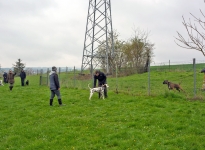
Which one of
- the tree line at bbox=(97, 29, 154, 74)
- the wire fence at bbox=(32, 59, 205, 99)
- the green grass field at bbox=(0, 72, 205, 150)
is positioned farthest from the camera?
the tree line at bbox=(97, 29, 154, 74)

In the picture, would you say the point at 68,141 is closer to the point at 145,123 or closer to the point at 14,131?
the point at 14,131

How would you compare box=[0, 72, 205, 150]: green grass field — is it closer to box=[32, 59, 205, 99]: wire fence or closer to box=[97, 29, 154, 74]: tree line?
box=[32, 59, 205, 99]: wire fence

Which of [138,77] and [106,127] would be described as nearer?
[106,127]

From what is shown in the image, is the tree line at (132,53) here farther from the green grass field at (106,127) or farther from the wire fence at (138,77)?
the green grass field at (106,127)

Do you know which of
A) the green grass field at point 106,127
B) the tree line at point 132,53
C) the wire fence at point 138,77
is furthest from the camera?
the tree line at point 132,53

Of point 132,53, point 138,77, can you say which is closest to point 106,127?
point 138,77

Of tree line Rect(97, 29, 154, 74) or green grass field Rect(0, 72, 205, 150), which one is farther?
tree line Rect(97, 29, 154, 74)

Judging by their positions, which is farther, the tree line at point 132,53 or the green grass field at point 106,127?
the tree line at point 132,53

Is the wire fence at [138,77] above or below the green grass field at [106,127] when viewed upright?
above

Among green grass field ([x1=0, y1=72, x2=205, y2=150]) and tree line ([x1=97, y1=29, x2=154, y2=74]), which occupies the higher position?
tree line ([x1=97, y1=29, x2=154, y2=74])

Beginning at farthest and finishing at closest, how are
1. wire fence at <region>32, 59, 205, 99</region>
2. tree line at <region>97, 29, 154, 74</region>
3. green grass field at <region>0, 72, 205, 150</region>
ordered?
tree line at <region>97, 29, 154, 74</region> < wire fence at <region>32, 59, 205, 99</region> < green grass field at <region>0, 72, 205, 150</region>

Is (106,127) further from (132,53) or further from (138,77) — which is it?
(132,53)

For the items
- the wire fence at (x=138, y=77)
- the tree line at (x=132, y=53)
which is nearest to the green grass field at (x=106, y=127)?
the wire fence at (x=138, y=77)

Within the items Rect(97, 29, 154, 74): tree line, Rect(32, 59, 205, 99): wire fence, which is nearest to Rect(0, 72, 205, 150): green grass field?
Rect(32, 59, 205, 99): wire fence
